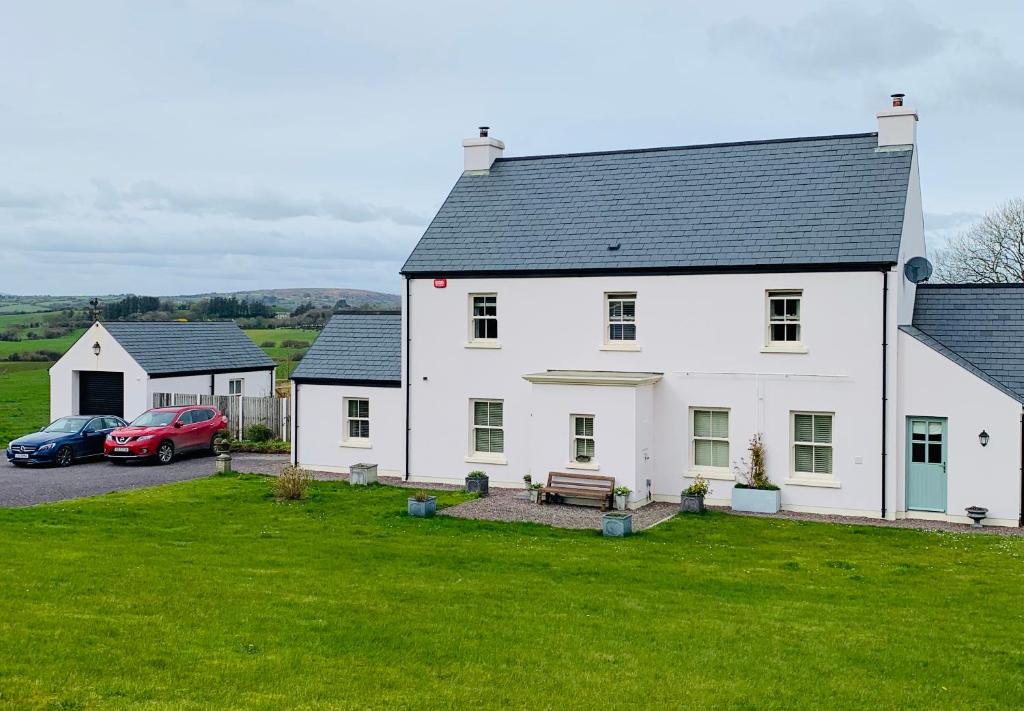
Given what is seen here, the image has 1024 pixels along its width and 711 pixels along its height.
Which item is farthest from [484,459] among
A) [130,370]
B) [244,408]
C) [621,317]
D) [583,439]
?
[130,370]

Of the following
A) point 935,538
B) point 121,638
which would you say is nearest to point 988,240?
point 935,538

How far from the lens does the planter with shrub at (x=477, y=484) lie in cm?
2606

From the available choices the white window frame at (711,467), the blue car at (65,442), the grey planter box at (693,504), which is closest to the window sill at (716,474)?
the white window frame at (711,467)

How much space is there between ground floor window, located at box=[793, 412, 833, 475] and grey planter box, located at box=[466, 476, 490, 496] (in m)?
7.82

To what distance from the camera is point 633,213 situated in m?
27.3

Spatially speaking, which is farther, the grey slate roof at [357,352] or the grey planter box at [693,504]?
the grey slate roof at [357,352]

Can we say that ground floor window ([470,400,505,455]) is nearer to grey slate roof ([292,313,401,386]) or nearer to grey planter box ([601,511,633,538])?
grey slate roof ([292,313,401,386])

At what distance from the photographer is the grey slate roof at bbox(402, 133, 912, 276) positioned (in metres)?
24.6

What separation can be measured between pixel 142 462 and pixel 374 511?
12.2 metres

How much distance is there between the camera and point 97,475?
95.9 ft

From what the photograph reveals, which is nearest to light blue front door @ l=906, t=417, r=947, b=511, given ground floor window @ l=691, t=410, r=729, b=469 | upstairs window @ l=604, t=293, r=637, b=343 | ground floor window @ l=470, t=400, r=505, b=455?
ground floor window @ l=691, t=410, r=729, b=469

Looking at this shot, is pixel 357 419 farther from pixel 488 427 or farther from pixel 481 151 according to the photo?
pixel 481 151

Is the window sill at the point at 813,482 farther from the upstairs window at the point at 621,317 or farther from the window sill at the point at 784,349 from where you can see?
the upstairs window at the point at 621,317

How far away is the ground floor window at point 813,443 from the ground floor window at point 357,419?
40.6ft
